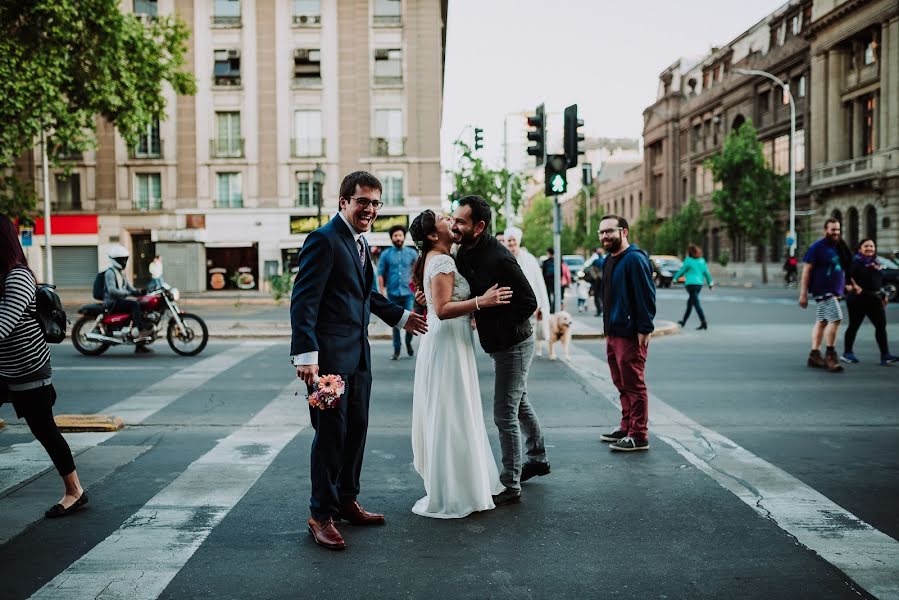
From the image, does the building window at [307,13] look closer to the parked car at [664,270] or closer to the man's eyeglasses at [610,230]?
the parked car at [664,270]

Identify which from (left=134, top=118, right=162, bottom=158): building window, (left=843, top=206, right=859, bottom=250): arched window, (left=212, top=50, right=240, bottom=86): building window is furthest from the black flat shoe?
(left=843, top=206, right=859, bottom=250): arched window

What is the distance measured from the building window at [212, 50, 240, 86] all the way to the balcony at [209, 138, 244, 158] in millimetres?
2802

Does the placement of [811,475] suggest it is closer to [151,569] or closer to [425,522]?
[425,522]

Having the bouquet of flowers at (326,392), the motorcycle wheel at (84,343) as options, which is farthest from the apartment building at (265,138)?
the bouquet of flowers at (326,392)

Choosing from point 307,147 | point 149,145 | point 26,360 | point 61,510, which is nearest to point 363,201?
point 26,360

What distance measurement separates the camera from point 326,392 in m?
4.17

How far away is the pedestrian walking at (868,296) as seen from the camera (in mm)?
11375

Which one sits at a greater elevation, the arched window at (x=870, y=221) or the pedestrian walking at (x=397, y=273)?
the arched window at (x=870, y=221)

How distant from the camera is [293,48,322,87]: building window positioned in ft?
135

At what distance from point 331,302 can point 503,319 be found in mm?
1197

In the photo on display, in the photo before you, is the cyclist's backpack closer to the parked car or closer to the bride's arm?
the bride's arm

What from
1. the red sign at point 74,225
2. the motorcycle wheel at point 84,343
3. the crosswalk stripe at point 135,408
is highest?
the red sign at point 74,225

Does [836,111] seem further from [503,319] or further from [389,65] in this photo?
[503,319]

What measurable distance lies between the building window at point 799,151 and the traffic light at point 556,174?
1634 inches
